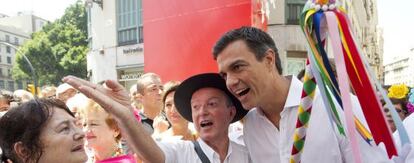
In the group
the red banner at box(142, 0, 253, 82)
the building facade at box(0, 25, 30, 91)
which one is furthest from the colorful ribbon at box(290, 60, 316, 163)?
the building facade at box(0, 25, 30, 91)

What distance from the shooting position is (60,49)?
1378 inches

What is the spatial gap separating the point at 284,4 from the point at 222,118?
414 inches

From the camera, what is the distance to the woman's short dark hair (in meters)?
1.88

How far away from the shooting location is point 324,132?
1.68 m

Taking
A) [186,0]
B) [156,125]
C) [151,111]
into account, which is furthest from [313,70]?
[186,0]

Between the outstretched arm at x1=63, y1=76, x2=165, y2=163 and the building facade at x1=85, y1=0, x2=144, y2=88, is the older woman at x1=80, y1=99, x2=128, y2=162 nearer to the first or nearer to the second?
the outstretched arm at x1=63, y1=76, x2=165, y2=163

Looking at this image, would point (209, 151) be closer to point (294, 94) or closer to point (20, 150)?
point (294, 94)

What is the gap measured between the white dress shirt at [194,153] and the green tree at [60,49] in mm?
32606

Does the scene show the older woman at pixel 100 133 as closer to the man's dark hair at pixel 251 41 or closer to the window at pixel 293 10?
the man's dark hair at pixel 251 41

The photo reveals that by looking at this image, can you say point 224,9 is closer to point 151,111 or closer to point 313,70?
point 151,111

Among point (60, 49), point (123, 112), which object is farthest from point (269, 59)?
point (60, 49)

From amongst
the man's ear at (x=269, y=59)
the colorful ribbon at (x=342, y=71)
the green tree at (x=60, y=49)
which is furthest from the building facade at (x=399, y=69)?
the colorful ribbon at (x=342, y=71)

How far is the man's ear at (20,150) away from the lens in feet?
6.19

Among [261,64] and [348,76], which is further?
[261,64]
